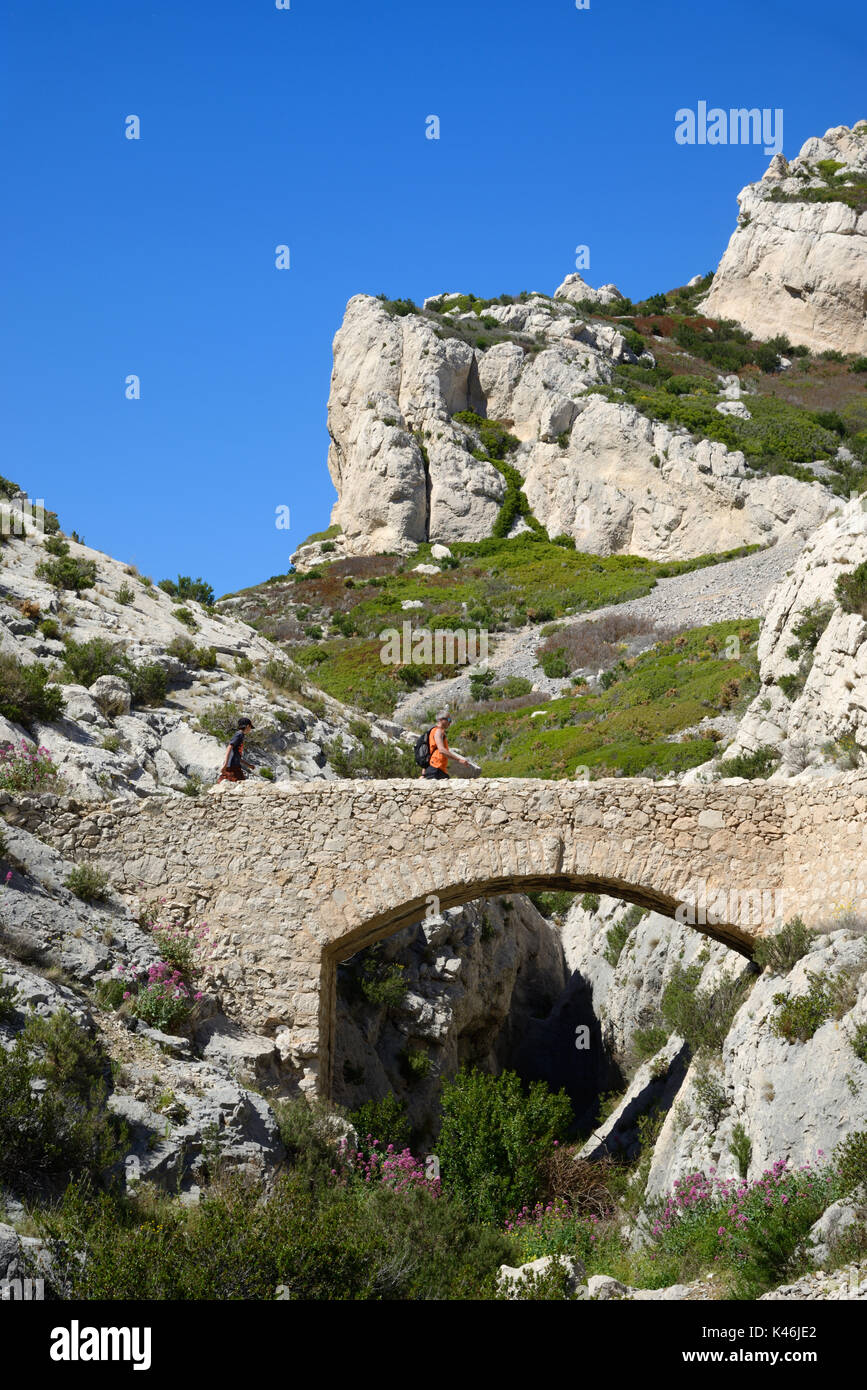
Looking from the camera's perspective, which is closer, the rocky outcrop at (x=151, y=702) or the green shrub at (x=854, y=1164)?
the green shrub at (x=854, y=1164)

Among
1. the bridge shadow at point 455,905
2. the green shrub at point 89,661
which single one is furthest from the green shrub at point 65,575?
the bridge shadow at point 455,905

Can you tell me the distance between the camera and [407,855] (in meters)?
13.9

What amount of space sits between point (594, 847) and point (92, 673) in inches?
365

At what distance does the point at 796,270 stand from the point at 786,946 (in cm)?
7149

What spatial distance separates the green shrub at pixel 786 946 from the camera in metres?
13.1

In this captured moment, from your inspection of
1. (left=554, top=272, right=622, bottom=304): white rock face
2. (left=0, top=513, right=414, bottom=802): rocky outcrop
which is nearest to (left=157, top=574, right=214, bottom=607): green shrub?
(left=0, top=513, right=414, bottom=802): rocky outcrop

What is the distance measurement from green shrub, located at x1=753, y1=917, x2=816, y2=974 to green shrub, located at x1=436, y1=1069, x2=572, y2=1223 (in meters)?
3.70

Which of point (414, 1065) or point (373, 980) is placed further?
point (414, 1065)

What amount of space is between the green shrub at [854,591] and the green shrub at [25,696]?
37.6 feet

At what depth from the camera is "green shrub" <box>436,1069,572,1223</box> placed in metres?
14.1

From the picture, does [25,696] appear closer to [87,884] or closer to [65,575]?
[87,884]

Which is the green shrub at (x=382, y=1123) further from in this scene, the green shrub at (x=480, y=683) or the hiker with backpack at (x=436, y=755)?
the green shrub at (x=480, y=683)

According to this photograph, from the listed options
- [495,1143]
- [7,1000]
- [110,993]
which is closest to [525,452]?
[495,1143]

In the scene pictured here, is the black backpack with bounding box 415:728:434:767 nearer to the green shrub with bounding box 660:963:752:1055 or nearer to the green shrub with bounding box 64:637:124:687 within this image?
the green shrub with bounding box 660:963:752:1055
